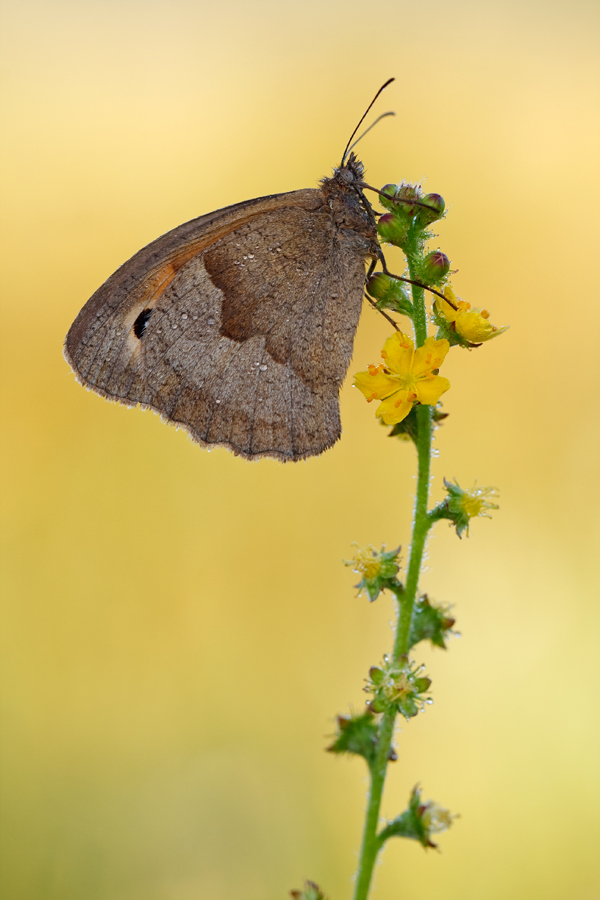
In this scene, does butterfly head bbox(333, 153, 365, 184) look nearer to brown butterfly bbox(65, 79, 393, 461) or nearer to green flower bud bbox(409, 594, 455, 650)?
brown butterfly bbox(65, 79, 393, 461)

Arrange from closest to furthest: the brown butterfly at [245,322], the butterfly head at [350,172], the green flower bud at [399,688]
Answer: the green flower bud at [399,688] < the brown butterfly at [245,322] < the butterfly head at [350,172]

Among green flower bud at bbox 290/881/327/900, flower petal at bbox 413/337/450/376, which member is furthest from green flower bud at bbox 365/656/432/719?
flower petal at bbox 413/337/450/376

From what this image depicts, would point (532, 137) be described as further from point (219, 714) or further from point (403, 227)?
point (219, 714)

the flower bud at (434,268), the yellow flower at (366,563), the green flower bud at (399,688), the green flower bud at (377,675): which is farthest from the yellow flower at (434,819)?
the flower bud at (434,268)

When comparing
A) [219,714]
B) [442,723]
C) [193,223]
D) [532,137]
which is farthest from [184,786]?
[532,137]

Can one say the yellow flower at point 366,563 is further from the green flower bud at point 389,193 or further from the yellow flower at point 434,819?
the green flower bud at point 389,193

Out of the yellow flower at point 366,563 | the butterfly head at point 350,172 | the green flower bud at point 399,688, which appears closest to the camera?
the green flower bud at point 399,688
